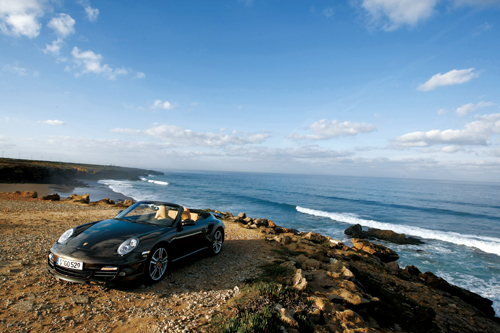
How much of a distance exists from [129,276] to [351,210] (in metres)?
34.2

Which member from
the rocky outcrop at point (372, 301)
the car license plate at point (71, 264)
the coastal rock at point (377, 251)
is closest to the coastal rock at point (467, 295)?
the rocky outcrop at point (372, 301)

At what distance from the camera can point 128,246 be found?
4.63 metres

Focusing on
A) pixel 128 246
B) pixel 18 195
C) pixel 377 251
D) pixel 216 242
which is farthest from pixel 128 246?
pixel 18 195

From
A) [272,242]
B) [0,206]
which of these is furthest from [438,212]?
[0,206]

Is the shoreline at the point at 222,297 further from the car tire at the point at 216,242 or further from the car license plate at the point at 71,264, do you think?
the car license plate at the point at 71,264

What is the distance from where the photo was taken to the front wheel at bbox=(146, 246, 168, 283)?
4.85 m

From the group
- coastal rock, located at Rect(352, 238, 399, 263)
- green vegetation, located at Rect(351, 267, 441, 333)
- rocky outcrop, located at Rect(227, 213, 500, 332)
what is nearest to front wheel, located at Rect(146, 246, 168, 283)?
rocky outcrop, located at Rect(227, 213, 500, 332)

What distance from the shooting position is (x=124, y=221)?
5.77 meters

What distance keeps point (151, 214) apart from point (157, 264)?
1596 millimetres

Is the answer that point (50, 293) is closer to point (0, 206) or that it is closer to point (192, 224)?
point (192, 224)

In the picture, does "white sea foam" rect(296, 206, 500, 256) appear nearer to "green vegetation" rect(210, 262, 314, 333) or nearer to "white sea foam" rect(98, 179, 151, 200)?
"green vegetation" rect(210, 262, 314, 333)

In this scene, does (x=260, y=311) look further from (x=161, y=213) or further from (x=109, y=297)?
(x=161, y=213)

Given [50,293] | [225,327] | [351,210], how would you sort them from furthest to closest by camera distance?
[351,210] → [50,293] → [225,327]

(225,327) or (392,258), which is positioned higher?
(225,327)
